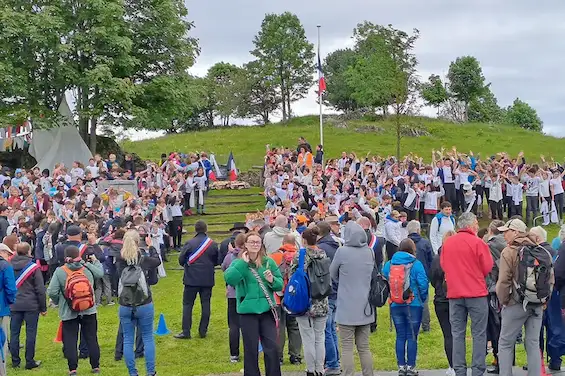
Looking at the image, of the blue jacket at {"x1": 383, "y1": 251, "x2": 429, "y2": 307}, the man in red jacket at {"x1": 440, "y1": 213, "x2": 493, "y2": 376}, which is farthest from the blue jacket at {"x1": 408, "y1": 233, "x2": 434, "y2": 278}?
the man in red jacket at {"x1": 440, "y1": 213, "x2": 493, "y2": 376}

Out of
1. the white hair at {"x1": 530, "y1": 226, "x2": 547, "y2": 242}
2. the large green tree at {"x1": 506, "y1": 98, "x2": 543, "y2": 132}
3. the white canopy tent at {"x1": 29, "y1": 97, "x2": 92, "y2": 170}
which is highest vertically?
the large green tree at {"x1": 506, "y1": 98, "x2": 543, "y2": 132}

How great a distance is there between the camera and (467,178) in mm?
21469

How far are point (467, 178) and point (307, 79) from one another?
42806mm

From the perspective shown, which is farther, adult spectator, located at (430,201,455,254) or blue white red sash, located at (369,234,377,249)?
adult spectator, located at (430,201,455,254)

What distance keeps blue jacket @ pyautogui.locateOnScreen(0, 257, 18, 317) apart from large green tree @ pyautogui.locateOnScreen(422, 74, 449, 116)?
50370 millimetres

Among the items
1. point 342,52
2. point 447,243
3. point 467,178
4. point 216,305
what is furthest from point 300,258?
point 342,52

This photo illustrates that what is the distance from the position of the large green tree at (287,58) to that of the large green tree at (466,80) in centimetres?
1328

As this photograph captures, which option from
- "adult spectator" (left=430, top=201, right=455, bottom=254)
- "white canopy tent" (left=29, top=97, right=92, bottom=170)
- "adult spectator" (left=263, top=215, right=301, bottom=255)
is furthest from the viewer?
"white canopy tent" (left=29, top=97, right=92, bottom=170)

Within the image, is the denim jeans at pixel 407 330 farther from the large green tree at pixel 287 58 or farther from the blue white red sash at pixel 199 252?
the large green tree at pixel 287 58

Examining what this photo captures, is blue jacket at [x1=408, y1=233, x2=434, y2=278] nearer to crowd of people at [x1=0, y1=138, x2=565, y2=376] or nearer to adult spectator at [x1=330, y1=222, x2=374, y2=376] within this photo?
crowd of people at [x1=0, y1=138, x2=565, y2=376]

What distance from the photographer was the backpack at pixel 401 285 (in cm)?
813

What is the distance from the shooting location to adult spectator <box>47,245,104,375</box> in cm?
850

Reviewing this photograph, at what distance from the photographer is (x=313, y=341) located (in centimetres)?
798


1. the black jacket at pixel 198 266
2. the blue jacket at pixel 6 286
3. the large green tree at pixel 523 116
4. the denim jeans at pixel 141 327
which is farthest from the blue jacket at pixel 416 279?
the large green tree at pixel 523 116
